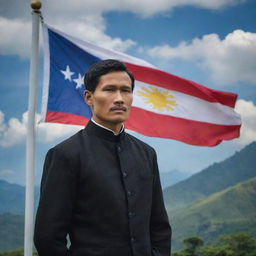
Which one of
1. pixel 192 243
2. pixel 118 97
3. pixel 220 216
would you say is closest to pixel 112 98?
pixel 118 97

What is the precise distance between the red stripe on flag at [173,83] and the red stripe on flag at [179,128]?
394 millimetres

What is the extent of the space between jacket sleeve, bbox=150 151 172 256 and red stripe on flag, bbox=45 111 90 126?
2660 mm

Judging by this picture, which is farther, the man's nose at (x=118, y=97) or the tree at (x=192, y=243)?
the tree at (x=192, y=243)

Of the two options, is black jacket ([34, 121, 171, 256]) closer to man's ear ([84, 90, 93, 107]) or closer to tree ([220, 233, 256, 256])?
man's ear ([84, 90, 93, 107])

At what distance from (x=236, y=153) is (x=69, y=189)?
20336cm

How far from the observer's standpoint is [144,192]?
2594 mm

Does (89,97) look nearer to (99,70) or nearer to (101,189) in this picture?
(99,70)

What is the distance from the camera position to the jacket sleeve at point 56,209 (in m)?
2.33

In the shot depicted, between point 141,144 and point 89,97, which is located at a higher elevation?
point 89,97

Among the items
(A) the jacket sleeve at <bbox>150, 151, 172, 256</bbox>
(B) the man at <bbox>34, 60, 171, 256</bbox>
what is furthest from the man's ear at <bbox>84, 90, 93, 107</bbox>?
(A) the jacket sleeve at <bbox>150, 151, 172, 256</bbox>

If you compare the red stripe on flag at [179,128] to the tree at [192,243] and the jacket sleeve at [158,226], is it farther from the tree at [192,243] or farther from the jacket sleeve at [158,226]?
the tree at [192,243]

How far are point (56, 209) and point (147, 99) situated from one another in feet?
12.3

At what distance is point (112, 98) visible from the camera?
248 centimetres

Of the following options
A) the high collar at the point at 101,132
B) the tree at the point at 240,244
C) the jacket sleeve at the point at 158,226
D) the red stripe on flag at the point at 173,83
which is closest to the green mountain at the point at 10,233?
the tree at the point at 240,244
